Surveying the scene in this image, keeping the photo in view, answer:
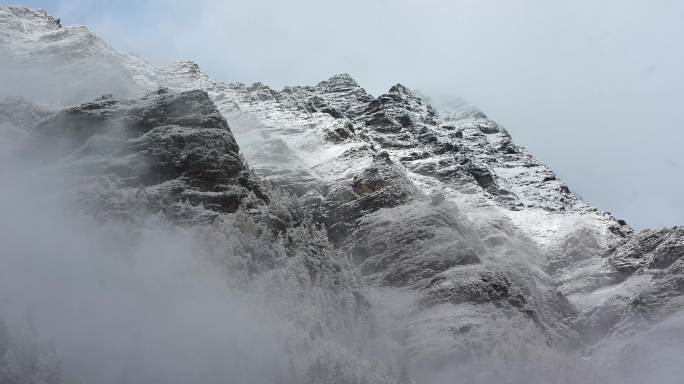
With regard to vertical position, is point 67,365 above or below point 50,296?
below

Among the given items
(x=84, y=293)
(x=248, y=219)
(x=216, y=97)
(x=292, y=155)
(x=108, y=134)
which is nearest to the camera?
(x=84, y=293)

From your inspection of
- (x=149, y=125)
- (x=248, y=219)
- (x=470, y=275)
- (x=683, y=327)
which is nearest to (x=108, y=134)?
(x=149, y=125)

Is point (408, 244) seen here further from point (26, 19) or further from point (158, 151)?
point (26, 19)

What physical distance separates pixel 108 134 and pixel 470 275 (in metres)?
19.4

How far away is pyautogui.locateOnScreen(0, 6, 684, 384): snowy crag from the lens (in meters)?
33.0

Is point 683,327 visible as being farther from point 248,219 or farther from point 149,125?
point 149,125

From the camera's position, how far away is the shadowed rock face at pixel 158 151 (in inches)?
1372

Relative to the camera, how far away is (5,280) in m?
22.4

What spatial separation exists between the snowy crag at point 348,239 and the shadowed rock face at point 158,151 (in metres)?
0.09

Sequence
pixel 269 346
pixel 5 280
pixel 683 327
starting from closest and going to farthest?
pixel 5 280, pixel 269 346, pixel 683 327

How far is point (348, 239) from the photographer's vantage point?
48.8m

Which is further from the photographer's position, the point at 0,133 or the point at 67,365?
the point at 0,133

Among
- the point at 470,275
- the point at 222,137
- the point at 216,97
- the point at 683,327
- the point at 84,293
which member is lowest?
the point at 683,327

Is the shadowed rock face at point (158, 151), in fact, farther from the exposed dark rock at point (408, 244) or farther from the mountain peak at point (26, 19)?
the mountain peak at point (26, 19)
